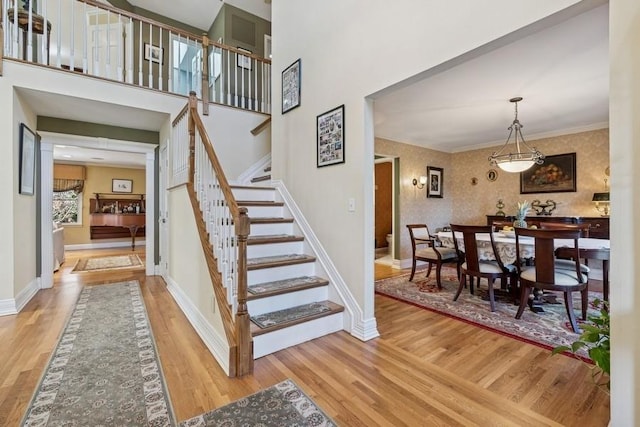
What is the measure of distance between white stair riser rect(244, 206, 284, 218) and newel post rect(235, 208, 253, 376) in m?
1.38

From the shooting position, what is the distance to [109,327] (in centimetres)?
270

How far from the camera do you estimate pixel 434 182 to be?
616 cm

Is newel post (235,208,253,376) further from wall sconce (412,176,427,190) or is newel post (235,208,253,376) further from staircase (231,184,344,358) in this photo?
wall sconce (412,176,427,190)

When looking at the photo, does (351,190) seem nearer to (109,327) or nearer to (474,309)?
(474,309)

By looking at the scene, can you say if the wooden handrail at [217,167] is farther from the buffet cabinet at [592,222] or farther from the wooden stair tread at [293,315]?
the buffet cabinet at [592,222]

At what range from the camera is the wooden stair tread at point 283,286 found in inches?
96.8

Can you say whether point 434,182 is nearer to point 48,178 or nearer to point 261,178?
point 261,178

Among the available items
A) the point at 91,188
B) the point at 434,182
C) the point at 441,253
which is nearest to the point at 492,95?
the point at 441,253

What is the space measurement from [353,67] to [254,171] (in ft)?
7.76

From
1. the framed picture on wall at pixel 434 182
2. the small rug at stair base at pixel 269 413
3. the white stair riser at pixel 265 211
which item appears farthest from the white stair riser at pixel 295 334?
the framed picture on wall at pixel 434 182

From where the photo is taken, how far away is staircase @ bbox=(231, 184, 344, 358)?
2316mm

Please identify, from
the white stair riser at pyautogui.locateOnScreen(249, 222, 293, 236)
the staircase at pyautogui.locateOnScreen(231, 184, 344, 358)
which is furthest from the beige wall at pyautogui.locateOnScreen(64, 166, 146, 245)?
the white stair riser at pyautogui.locateOnScreen(249, 222, 293, 236)

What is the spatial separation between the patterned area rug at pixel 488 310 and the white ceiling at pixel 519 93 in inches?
89.5

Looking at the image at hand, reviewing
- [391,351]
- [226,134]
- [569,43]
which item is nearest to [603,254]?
[569,43]
